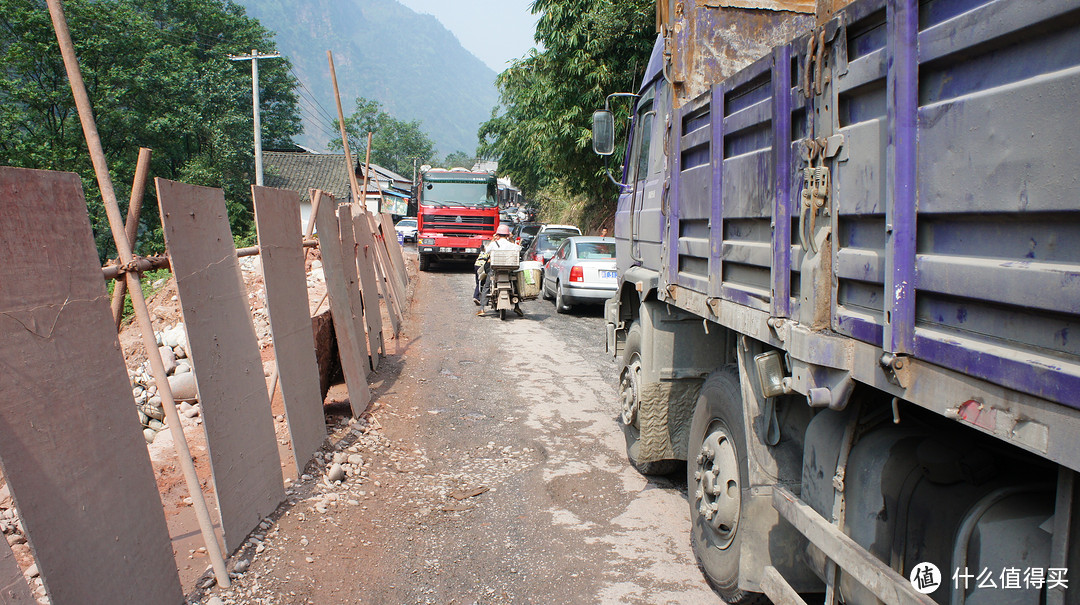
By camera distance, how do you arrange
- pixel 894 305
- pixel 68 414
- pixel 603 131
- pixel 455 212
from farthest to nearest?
pixel 455 212, pixel 603 131, pixel 68 414, pixel 894 305

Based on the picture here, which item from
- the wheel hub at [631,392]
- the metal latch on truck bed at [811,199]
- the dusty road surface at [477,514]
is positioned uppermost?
the metal latch on truck bed at [811,199]

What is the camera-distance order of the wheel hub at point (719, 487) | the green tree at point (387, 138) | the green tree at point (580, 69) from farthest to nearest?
the green tree at point (387, 138)
the green tree at point (580, 69)
the wheel hub at point (719, 487)

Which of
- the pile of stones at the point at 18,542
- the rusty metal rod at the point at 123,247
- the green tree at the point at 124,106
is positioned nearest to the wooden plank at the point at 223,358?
the rusty metal rod at the point at 123,247

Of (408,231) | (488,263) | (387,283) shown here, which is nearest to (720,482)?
(387,283)

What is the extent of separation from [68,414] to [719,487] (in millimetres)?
2856

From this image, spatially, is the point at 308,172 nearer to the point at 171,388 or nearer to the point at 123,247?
the point at 171,388

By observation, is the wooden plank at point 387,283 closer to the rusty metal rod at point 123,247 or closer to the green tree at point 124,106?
the rusty metal rod at point 123,247

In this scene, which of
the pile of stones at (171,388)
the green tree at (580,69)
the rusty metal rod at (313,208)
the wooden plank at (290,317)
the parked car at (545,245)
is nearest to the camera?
the wooden plank at (290,317)

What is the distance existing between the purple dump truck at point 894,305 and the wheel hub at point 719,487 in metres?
0.02

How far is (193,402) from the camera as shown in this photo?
21.5 ft

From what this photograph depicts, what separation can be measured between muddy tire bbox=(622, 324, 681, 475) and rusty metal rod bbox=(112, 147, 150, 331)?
310cm

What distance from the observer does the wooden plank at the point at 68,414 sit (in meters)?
2.42

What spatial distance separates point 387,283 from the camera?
436 inches

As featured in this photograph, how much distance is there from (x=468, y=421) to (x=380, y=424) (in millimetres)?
809
